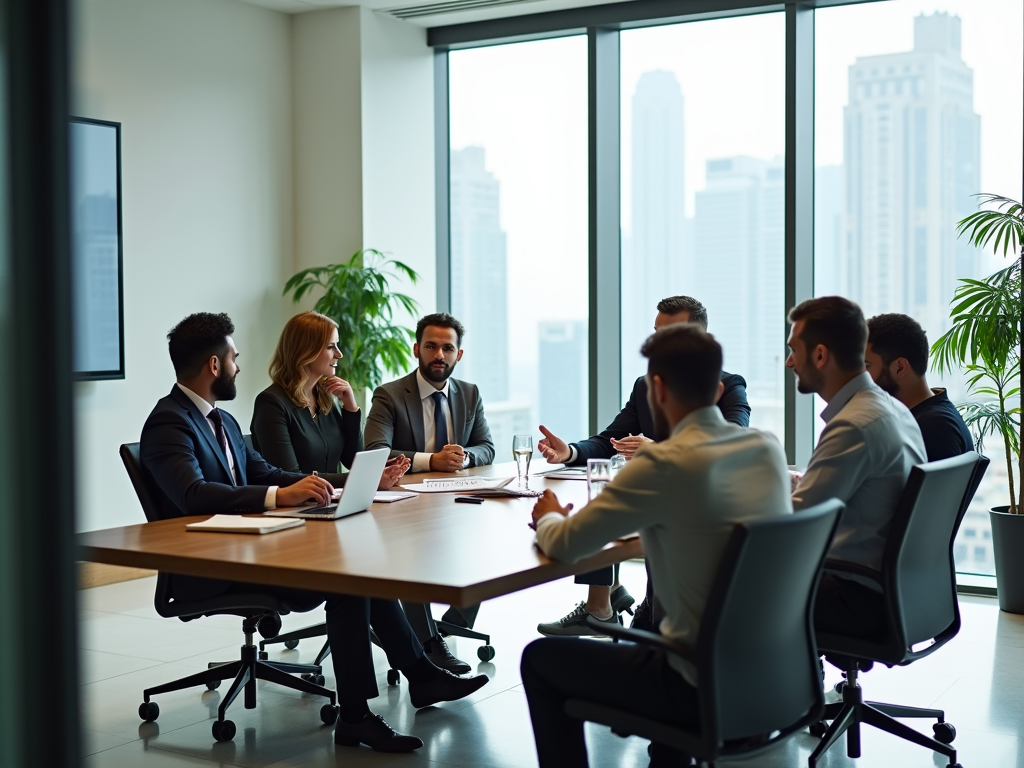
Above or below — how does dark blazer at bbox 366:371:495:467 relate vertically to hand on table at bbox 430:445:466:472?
above

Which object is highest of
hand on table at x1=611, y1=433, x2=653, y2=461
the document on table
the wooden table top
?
hand on table at x1=611, y1=433, x2=653, y2=461

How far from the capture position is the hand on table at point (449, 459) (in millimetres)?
4578

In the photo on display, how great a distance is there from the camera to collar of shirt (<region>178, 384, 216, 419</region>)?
364 centimetres

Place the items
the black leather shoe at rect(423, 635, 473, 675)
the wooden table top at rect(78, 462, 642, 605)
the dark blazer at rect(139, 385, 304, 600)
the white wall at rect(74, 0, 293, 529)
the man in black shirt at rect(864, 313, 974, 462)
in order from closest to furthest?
the wooden table top at rect(78, 462, 642, 605) < the dark blazer at rect(139, 385, 304, 600) < the man in black shirt at rect(864, 313, 974, 462) < the black leather shoe at rect(423, 635, 473, 675) < the white wall at rect(74, 0, 293, 529)

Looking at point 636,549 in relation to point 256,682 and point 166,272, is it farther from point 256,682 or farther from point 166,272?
point 166,272

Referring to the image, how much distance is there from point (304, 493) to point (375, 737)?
0.79 metres

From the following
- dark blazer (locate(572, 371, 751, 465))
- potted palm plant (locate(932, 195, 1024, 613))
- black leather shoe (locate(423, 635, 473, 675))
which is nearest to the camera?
black leather shoe (locate(423, 635, 473, 675))

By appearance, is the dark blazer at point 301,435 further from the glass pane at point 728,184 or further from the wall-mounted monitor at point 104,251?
the glass pane at point 728,184

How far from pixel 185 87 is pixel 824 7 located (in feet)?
11.9

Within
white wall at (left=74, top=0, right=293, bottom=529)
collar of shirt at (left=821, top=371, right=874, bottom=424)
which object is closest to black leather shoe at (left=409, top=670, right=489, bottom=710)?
collar of shirt at (left=821, top=371, right=874, bottom=424)

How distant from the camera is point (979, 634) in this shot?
4930mm

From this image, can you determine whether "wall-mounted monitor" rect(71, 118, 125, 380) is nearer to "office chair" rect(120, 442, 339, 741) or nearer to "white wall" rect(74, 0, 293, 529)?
"white wall" rect(74, 0, 293, 529)

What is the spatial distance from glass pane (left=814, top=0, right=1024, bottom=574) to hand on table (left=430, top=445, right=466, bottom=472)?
2.56 metres


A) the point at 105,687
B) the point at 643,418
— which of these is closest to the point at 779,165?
the point at 643,418
